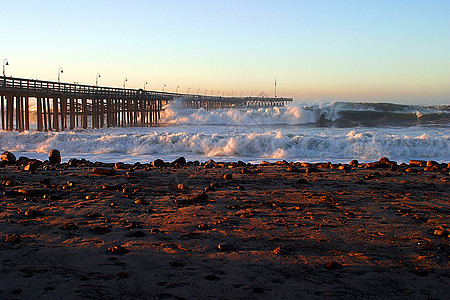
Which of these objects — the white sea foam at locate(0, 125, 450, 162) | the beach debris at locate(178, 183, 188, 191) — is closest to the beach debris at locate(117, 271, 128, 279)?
the beach debris at locate(178, 183, 188, 191)

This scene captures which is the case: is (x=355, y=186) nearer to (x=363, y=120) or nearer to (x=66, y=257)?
(x=66, y=257)

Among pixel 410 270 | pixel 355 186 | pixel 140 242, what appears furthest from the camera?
pixel 355 186

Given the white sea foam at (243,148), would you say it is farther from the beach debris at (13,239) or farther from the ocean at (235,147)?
the beach debris at (13,239)

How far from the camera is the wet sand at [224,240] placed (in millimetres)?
3760

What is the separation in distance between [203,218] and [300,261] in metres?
1.99

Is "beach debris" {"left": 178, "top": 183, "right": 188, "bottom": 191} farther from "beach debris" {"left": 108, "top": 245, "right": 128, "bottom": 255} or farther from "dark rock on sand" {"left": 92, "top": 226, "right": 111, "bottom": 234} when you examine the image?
"beach debris" {"left": 108, "top": 245, "right": 128, "bottom": 255}

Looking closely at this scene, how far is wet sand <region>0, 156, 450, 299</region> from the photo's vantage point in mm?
3760

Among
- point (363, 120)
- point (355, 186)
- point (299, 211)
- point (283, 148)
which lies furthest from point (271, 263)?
point (363, 120)

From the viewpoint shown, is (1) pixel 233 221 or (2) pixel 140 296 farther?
(1) pixel 233 221

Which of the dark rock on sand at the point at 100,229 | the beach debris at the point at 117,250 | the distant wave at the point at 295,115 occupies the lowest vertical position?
the beach debris at the point at 117,250

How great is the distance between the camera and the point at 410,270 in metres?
4.18

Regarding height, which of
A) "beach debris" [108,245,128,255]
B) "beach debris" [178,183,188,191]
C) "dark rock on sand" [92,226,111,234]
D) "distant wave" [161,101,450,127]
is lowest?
"beach debris" [108,245,128,255]

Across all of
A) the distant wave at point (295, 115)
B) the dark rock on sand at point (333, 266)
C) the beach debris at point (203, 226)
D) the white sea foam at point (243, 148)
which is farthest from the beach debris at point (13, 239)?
the distant wave at point (295, 115)

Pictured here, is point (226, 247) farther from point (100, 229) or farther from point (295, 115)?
point (295, 115)
